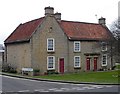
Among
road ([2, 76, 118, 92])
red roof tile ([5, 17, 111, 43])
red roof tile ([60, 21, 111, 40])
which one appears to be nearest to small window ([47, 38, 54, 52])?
red roof tile ([5, 17, 111, 43])

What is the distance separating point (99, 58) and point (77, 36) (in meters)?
5.85

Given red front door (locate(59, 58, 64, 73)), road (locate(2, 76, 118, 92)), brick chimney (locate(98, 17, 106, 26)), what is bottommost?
road (locate(2, 76, 118, 92))

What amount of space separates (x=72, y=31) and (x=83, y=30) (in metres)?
2.56

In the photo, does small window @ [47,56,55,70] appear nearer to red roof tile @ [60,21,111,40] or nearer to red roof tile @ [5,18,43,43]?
red roof tile @ [5,18,43,43]

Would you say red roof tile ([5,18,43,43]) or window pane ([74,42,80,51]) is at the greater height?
red roof tile ([5,18,43,43])

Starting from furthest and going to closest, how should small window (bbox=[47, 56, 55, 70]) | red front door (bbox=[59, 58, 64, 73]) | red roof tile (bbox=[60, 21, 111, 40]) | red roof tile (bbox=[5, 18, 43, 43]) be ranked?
1. red roof tile (bbox=[60, 21, 111, 40])
2. red front door (bbox=[59, 58, 64, 73])
3. red roof tile (bbox=[5, 18, 43, 43])
4. small window (bbox=[47, 56, 55, 70])

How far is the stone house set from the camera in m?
39.7

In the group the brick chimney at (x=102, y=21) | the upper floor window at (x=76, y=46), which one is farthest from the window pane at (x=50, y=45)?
the brick chimney at (x=102, y=21)

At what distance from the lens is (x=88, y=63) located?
4488 cm

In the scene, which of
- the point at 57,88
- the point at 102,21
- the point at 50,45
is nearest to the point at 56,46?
the point at 50,45

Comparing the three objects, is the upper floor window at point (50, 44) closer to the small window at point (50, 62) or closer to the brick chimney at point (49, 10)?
the small window at point (50, 62)

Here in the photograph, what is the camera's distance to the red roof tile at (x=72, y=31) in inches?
1661

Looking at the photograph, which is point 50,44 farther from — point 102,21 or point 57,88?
point 57,88

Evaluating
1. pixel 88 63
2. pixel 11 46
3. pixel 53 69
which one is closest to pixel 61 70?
pixel 53 69
